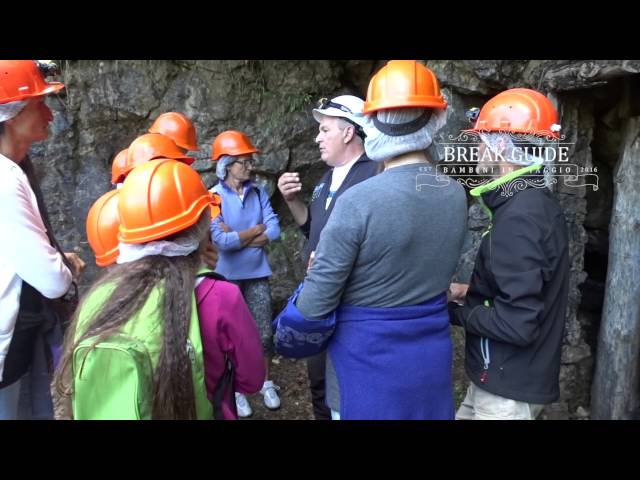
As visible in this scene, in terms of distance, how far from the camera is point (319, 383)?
309cm

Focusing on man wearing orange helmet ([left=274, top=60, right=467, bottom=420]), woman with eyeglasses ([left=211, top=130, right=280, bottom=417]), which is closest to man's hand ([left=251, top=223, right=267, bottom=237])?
woman with eyeglasses ([left=211, top=130, right=280, bottom=417])

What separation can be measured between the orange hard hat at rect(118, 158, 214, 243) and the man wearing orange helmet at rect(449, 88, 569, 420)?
1.28 meters

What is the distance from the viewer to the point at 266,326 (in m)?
4.36

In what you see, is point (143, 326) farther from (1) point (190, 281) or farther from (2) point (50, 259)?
(2) point (50, 259)

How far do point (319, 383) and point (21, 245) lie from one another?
1.82 metres

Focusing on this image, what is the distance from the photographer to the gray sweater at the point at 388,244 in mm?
1851

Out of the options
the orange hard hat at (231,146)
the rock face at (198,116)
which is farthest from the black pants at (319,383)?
the rock face at (198,116)

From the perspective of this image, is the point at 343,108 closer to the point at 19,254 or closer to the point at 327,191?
the point at 327,191

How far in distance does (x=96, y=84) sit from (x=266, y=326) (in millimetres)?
3749

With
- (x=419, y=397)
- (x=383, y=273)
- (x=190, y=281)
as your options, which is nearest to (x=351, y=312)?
(x=383, y=273)

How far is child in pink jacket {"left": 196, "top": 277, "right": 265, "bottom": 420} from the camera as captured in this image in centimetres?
184

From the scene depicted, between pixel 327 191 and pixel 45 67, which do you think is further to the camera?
pixel 327 191

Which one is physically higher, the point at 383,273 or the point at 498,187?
the point at 498,187
